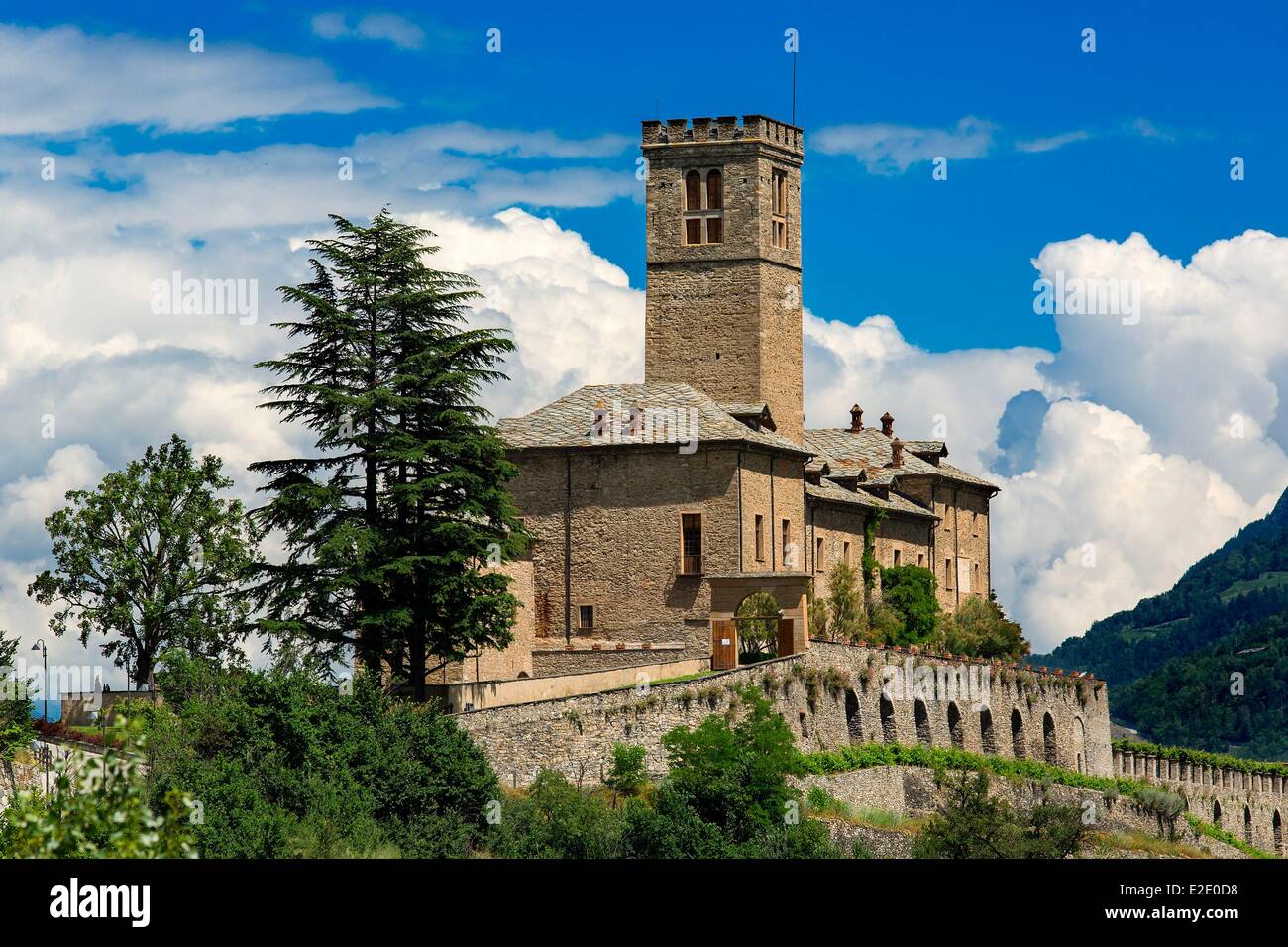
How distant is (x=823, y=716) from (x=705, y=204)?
1950 centimetres

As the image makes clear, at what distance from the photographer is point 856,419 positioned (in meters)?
80.1

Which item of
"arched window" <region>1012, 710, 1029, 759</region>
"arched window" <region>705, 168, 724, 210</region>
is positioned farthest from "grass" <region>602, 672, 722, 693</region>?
"arched window" <region>705, 168, 724, 210</region>

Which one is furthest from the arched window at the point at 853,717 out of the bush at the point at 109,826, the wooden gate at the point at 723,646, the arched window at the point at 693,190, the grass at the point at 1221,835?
the bush at the point at 109,826

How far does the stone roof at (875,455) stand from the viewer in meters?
74.0

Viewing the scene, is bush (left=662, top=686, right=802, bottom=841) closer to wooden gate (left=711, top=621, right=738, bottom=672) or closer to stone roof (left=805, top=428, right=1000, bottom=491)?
wooden gate (left=711, top=621, right=738, bottom=672)

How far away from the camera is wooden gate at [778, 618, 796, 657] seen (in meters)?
54.1

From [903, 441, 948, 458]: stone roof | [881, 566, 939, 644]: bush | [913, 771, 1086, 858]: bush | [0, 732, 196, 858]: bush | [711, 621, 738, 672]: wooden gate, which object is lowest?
[913, 771, 1086, 858]: bush

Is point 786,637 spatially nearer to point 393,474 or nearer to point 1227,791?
point 393,474

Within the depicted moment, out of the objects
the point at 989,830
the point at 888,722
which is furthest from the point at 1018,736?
the point at 989,830

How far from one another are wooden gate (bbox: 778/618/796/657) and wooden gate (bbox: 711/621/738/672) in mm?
1298

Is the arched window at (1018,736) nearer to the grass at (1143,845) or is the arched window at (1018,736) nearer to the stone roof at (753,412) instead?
the grass at (1143,845)
